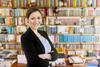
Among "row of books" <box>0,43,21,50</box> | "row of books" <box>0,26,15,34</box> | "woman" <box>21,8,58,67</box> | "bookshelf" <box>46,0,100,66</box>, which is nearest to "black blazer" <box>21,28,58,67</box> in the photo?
"woman" <box>21,8,58,67</box>

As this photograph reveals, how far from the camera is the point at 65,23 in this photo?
5.30 metres

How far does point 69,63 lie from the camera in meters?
2.89

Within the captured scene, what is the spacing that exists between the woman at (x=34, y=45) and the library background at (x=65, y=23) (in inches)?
116

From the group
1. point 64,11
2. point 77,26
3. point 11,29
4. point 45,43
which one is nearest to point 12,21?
point 11,29

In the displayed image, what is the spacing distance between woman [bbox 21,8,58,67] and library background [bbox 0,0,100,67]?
2.95 m

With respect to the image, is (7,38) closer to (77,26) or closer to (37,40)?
(77,26)

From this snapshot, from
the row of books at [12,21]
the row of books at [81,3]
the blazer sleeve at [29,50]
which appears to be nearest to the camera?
the blazer sleeve at [29,50]

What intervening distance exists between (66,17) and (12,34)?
55.7 inches

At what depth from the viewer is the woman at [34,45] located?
84.0 inches

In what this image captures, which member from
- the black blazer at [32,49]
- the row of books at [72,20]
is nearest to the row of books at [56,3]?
the row of books at [72,20]

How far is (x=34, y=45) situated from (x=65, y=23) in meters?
3.19

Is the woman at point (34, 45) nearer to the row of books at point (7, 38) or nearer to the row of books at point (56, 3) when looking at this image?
the row of books at point (56, 3)

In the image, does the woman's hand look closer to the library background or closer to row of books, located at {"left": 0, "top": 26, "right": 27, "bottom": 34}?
the library background

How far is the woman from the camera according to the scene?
2.13 m
